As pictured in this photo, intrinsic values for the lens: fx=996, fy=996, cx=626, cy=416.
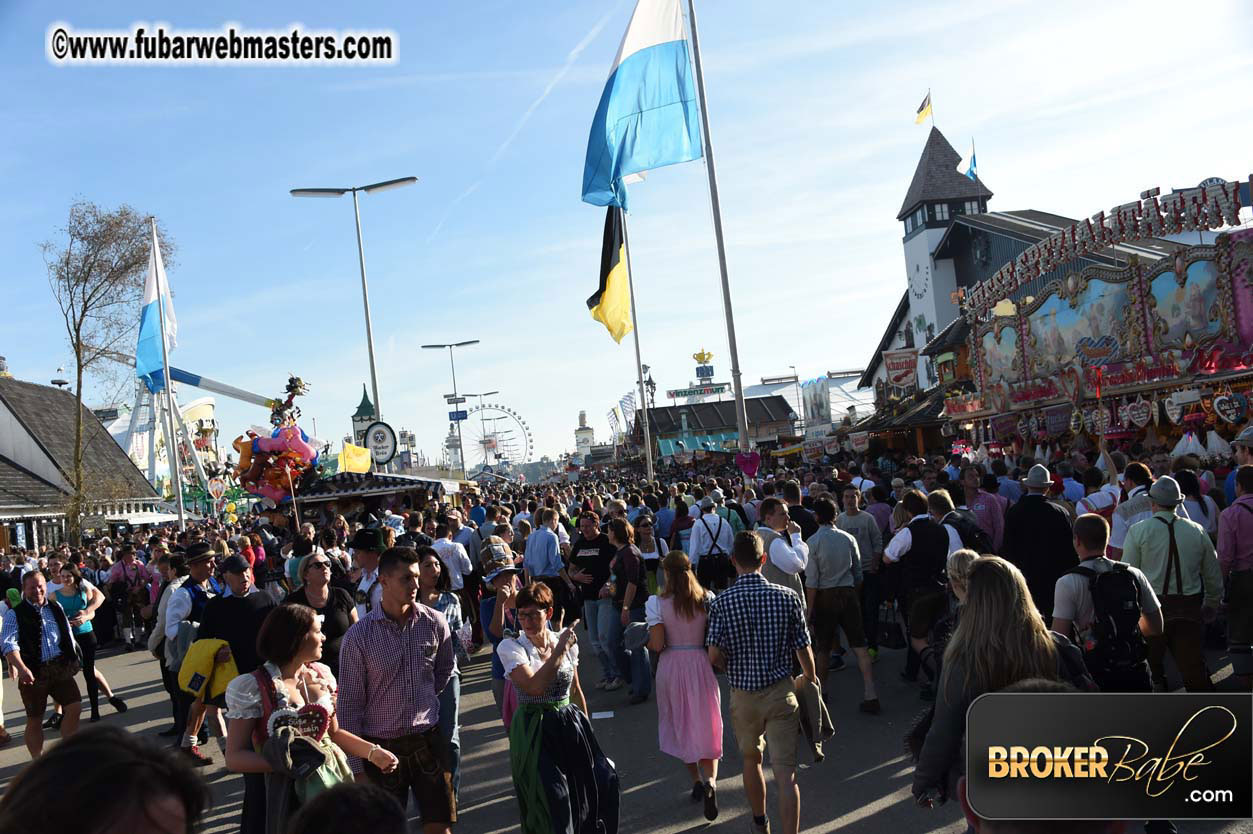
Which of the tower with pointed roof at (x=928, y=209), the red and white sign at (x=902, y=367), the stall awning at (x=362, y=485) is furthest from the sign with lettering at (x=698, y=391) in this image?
the stall awning at (x=362, y=485)

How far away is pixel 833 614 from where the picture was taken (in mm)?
8648

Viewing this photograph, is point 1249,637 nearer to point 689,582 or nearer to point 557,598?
point 689,582

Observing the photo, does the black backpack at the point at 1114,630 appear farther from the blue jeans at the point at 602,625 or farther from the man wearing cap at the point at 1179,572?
the blue jeans at the point at 602,625

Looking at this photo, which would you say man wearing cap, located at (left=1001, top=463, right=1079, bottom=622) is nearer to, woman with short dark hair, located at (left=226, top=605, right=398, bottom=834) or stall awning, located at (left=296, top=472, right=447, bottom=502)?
woman with short dark hair, located at (left=226, top=605, right=398, bottom=834)

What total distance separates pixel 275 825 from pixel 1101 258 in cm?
2942

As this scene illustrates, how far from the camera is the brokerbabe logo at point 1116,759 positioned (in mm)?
2395

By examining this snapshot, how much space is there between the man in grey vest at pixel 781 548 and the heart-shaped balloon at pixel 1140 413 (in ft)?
48.0

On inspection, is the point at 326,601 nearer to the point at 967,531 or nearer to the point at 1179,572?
the point at 967,531

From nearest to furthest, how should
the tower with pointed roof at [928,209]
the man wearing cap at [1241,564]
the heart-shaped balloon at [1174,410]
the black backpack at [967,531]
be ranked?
the man wearing cap at [1241,564] → the black backpack at [967,531] → the heart-shaped balloon at [1174,410] → the tower with pointed roof at [928,209]

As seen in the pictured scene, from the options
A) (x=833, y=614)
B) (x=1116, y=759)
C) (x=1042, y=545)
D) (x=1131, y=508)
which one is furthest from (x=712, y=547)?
(x=1116, y=759)

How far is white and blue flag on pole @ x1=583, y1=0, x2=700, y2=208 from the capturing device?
15219mm

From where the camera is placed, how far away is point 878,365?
59.9 meters

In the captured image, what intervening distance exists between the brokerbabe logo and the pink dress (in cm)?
387

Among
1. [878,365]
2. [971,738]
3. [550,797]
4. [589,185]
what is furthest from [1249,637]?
[878,365]
